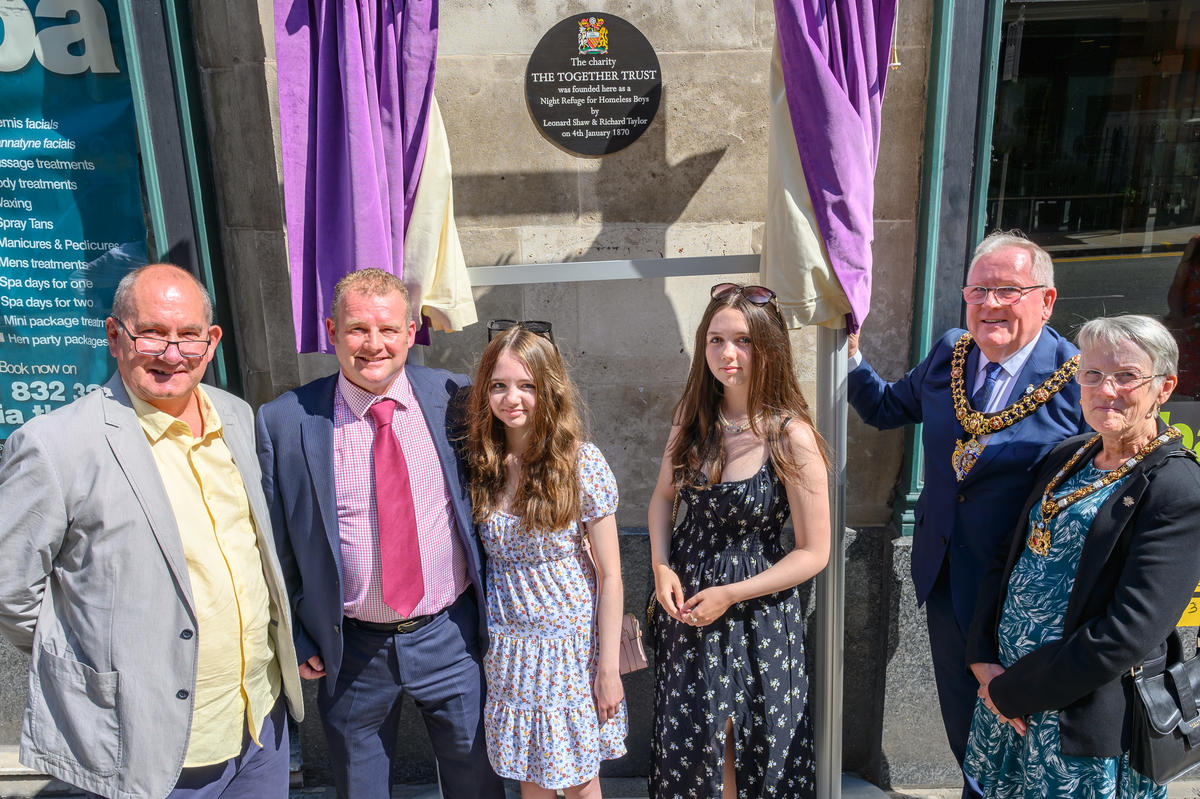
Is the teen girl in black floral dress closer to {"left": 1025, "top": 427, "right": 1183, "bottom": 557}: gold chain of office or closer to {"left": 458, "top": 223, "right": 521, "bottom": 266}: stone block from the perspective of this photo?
{"left": 1025, "top": 427, "right": 1183, "bottom": 557}: gold chain of office

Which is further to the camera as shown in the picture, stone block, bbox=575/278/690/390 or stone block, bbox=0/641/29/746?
stone block, bbox=0/641/29/746

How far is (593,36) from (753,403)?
186 cm

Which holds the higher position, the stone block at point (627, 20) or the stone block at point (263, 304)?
the stone block at point (627, 20)

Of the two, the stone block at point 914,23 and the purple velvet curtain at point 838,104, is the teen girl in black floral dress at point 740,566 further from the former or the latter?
the stone block at point 914,23

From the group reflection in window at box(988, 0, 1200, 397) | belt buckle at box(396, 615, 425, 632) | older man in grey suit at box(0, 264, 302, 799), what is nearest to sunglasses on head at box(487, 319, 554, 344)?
older man in grey suit at box(0, 264, 302, 799)

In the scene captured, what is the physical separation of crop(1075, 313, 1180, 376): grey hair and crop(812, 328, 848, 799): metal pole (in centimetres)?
94

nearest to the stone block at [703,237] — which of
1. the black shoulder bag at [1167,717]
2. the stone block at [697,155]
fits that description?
the stone block at [697,155]

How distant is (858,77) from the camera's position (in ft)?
9.49

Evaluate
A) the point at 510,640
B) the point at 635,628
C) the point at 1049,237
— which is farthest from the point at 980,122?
the point at 510,640

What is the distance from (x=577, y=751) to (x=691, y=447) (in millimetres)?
1115

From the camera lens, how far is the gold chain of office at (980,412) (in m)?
2.76

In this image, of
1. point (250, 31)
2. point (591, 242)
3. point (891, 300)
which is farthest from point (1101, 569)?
point (250, 31)

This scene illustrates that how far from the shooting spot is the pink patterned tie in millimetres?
2707

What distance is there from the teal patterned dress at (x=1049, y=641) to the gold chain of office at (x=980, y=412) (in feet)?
1.13
